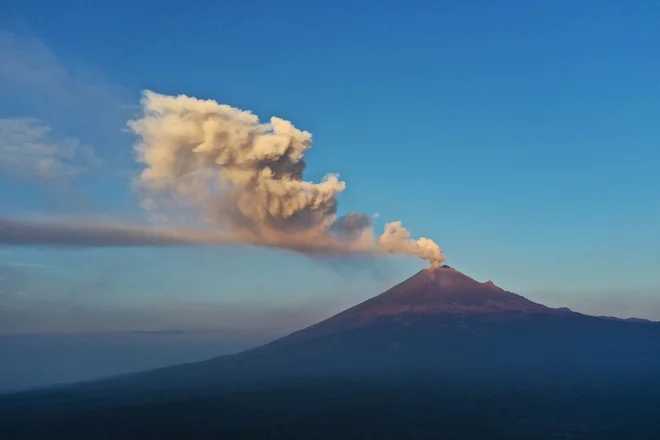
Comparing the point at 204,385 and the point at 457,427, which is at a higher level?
the point at 204,385

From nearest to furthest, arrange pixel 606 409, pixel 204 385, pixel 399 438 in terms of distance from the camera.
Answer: pixel 399 438 < pixel 606 409 < pixel 204 385

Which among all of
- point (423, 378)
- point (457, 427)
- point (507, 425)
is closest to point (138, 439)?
point (457, 427)

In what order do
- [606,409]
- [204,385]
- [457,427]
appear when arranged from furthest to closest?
[204,385]
[606,409]
[457,427]

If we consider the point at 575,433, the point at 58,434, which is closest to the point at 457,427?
the point at 575,433

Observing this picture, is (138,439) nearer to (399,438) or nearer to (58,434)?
(58,434)


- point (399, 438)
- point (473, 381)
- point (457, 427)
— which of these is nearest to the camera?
point (399, 438)

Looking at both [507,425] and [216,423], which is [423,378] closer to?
[507,425]

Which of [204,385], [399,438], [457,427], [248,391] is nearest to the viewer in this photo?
[399,438]

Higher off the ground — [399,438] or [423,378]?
[423,378]

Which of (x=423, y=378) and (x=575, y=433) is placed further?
(x=423, y=378)
